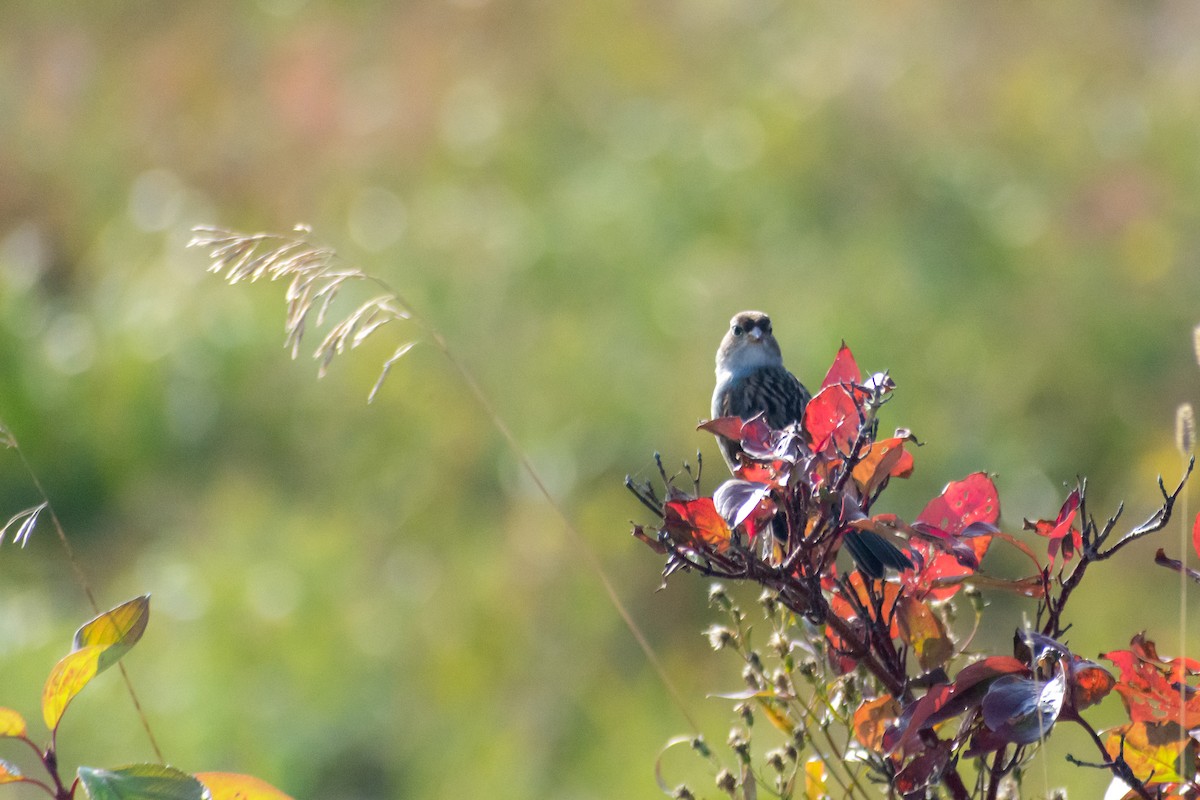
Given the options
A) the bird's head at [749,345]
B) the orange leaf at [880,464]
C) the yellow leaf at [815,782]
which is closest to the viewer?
the orange leaf at [880,464]

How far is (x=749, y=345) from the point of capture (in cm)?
443

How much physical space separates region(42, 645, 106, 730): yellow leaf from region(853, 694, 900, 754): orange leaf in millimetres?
937

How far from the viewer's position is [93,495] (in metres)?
7.41

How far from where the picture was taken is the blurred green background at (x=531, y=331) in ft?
18.3

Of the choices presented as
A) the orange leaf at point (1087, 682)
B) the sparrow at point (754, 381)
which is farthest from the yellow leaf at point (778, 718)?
the sparrow at point (754, 381)

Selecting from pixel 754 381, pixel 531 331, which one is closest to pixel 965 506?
pixel 754 381

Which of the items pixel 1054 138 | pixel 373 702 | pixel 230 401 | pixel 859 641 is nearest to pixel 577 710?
pixel 373 702

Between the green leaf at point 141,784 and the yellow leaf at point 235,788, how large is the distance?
0.15 meters

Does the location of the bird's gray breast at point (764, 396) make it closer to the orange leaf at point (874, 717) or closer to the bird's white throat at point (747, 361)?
the bird's white throat at point (747, 361)

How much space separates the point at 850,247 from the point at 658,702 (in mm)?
3338

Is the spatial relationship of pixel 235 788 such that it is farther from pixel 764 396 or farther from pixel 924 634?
pixel 764 396

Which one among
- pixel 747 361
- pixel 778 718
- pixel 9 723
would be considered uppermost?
pixel 747 361

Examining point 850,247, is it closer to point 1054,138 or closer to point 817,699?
point 1054,138

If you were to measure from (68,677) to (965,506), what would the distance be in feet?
3.73
